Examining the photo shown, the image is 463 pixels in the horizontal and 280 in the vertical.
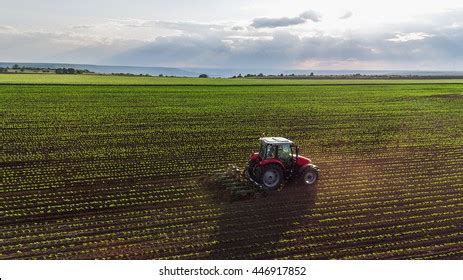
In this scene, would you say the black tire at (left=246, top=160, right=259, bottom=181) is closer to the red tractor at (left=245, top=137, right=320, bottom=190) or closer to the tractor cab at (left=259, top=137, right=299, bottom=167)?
the red tractor at (left=245, top=137, right=320, bottom=190)

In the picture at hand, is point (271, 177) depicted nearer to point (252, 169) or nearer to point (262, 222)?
point (252, 169)

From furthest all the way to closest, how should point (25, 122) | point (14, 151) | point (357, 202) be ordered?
point (25, 122) → point (14, 151) → point (357, 202)

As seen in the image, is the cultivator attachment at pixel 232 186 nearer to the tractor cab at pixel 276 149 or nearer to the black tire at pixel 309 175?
the tractor cab at pixel 276 149

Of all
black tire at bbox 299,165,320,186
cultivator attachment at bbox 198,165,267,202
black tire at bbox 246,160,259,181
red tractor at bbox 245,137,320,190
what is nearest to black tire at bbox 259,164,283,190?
red tractor at bbox 245,137,320,190

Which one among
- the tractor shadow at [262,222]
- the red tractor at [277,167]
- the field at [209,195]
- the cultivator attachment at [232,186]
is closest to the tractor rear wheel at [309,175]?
the red tractor at [277,167]

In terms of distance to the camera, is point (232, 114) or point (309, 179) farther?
point (232, 114)

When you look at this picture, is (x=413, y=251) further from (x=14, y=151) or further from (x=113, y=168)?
(x=14, y=151)

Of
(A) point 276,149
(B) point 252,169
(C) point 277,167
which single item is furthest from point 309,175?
(B) point 252,169

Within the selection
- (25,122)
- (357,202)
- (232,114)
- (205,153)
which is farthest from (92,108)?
(357,202)
